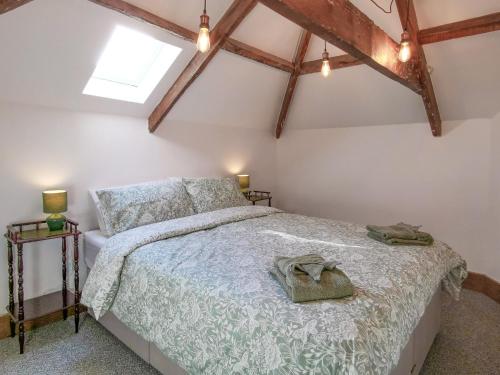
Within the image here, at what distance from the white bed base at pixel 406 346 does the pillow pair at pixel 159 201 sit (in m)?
0.70

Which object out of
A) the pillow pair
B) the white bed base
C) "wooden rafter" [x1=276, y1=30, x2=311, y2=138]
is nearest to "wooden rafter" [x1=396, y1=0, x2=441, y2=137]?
"wooden rafter" [x1=276, y1=30, x2=311, y2=138]

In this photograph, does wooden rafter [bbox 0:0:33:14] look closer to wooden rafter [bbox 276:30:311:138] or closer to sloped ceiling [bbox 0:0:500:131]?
sloped ceiling [bbox 0:0:500:131]

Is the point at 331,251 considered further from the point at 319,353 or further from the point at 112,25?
the point at 112,25

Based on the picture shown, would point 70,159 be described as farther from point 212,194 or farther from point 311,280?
point 311,280

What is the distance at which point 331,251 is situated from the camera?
2.05 metres

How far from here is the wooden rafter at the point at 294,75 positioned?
3361 mm

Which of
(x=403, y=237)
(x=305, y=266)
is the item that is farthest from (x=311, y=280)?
(x=403, y=237)

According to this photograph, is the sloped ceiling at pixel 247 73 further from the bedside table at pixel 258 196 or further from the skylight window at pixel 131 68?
the bedside table at pixel 258 196

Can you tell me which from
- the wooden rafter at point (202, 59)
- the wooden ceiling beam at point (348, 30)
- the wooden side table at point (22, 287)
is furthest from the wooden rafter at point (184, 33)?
the wooden side table at point (22, 287)

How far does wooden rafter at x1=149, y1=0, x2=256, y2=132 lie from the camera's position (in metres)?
2.49

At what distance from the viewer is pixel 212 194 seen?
3.16 metres

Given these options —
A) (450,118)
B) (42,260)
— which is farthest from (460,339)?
(42,260)

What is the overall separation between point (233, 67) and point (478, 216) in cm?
292

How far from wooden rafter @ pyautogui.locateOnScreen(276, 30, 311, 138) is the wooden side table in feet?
9.01
